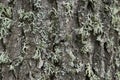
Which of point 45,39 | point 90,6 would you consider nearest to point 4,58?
point 45,39

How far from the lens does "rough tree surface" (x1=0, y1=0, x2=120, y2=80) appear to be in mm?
1013

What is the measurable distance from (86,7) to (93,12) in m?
0.04

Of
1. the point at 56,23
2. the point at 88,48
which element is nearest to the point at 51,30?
the point at 56,23

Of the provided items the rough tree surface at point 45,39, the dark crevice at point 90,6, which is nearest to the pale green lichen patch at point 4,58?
the rough tree surface at point 45,39

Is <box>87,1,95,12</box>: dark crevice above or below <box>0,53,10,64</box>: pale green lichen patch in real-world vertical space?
above

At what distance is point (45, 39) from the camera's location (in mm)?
1020

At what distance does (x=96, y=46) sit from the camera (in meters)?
1.09

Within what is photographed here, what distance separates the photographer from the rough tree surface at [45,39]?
1013 millimetres

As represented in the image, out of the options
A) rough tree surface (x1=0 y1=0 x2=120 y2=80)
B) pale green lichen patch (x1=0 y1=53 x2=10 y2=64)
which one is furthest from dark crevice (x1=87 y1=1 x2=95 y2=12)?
pale green lichen patch (x1=0 y1=53 x2=10 y2=64)

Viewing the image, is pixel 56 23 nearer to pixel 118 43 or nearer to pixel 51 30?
pixel 51 30

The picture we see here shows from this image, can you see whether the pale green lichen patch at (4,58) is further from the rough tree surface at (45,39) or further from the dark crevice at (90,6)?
the dark crevice at (90,6)

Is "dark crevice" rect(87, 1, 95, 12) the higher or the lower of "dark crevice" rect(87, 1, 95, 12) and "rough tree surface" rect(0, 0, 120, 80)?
the higher

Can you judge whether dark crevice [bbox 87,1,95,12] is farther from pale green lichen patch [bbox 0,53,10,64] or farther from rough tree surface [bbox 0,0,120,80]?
pale green lichen patch [bbox 0,53,10,64]

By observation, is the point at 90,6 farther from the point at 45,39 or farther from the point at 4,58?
the point at 4,58
